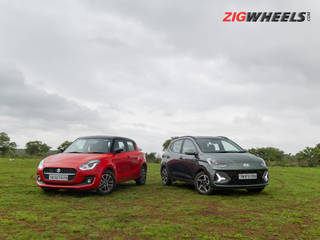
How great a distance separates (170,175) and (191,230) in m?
6.41

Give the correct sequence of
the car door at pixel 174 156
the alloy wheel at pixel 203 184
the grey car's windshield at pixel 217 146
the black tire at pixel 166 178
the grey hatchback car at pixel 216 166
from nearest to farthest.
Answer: the grey hatchback car at pixel 216 166 → the alloy wheel at pixel 203 184 → the grey car's windshield at pixel 217 146 → the car door at pixel 174 156 → the black tire at pixel 166 178

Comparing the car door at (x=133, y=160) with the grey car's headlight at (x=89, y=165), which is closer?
the grey car's headlight at (x=89, y=165)

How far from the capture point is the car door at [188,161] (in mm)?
10430

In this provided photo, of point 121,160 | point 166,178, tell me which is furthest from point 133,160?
point 166,178

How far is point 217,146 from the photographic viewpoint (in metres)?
10.8

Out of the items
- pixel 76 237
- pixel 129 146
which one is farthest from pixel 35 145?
pixel 76 237

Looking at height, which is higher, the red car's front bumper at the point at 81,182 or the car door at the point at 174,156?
the car door at the point at 174,156

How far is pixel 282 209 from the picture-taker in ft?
24.9

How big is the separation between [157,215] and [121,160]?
4.18 metres

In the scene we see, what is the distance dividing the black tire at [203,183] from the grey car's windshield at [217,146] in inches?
33.0

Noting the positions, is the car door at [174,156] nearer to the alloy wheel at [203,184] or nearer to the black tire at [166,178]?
the black tire at [166,178]

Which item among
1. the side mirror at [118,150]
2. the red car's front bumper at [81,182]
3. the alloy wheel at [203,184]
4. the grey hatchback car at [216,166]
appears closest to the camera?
the red car's front bumper at [81,182]

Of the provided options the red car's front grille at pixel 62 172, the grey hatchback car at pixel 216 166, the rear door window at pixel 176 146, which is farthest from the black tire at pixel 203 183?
the red car's front grille at pixel 62 172

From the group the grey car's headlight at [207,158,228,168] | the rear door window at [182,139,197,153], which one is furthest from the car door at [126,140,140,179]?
the grey car's headlight at [207,158,228,168]
